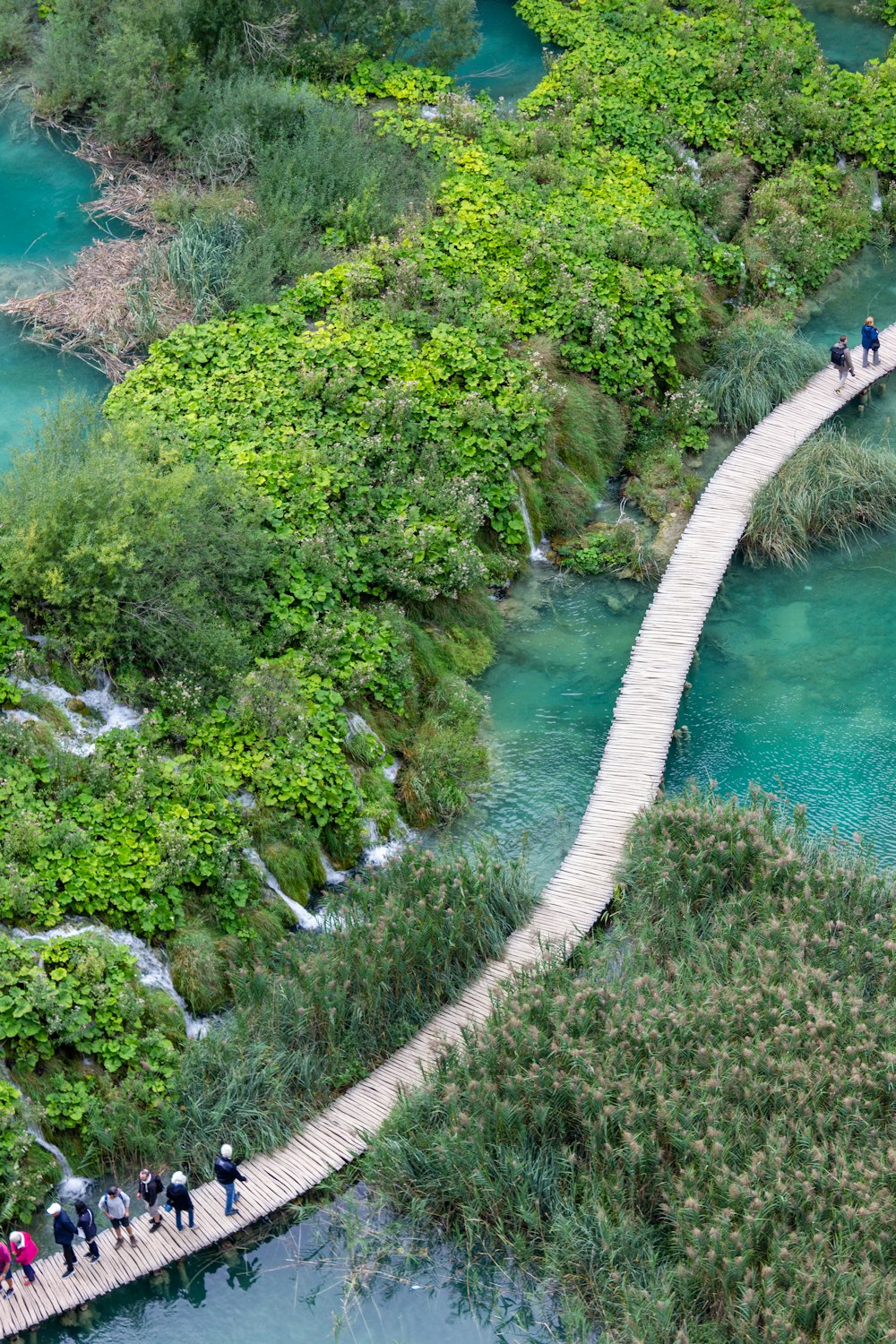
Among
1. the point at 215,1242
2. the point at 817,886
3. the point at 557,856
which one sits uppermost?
the point at 817,886

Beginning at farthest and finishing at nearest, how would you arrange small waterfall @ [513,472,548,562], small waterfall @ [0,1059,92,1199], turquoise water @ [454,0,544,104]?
turquoise water @ [454,0,544,104] < small waterfall @ [513,472,548,562] < small waterfall @ [0,1059,92,1199]

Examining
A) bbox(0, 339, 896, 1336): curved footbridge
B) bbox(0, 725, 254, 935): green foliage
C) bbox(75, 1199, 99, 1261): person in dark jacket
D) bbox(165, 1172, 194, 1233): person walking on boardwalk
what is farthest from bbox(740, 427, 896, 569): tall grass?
bbox(75, 1199, 99, 1261): person in dark jacket

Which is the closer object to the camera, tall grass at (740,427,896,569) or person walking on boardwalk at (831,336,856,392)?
tall grass at (740,427,896,569)

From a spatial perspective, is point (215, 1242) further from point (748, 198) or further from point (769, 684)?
point (748, 198)

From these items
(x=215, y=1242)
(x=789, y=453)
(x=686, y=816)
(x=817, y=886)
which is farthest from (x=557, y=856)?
(x=789, y=453)

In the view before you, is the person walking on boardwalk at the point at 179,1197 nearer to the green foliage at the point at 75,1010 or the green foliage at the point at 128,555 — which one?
the green foliage at the point at 75,1010

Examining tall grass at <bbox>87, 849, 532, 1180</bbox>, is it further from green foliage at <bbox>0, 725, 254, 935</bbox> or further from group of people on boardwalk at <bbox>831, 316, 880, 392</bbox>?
group of people on boardwalk at <bbox>831, 316, 880, 392</bbox>
